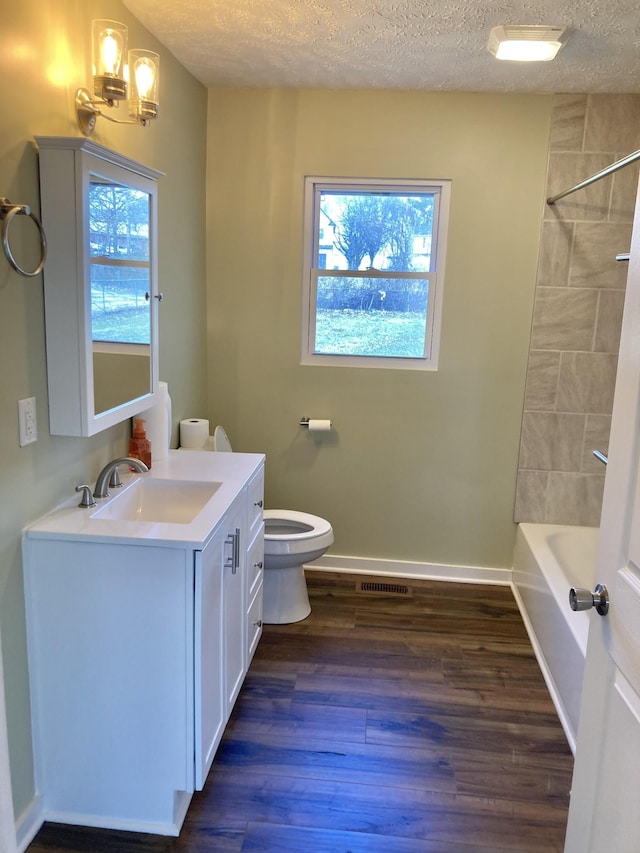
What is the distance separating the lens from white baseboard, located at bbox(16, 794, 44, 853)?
179 centimetres

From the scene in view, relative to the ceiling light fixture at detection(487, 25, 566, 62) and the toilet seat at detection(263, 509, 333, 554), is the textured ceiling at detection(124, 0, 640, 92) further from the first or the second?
the toilet seat at detection(263, 509, 333, 554)

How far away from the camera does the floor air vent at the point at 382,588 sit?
3.42m

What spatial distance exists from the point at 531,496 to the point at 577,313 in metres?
0.96

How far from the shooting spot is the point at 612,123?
3.09 metres

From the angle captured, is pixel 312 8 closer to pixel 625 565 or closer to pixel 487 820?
pixel 625 565

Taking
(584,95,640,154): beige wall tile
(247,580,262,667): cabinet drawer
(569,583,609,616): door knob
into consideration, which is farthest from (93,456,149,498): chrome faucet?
(584,95,640,154): beige wall tile

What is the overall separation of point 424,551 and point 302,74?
2441mm

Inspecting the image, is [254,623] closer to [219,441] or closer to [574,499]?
[219,441]

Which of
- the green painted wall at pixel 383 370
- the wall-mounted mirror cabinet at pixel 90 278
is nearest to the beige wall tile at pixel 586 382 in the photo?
the green painted wall at pixel 383 370

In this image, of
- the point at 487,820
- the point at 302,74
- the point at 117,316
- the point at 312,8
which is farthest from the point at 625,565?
the point at 302,74

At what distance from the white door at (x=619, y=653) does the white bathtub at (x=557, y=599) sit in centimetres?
93

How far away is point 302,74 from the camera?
296 cm

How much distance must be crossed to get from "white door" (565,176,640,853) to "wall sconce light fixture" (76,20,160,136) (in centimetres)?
146

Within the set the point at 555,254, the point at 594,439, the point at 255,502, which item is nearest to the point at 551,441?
the point at 594,439
